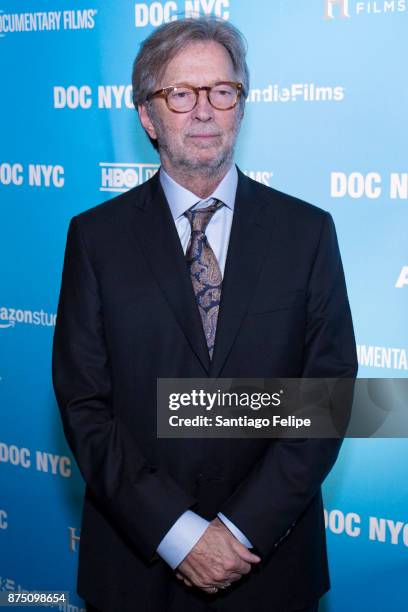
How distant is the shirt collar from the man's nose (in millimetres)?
153

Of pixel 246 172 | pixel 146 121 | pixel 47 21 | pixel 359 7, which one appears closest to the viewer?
pixel 146 121

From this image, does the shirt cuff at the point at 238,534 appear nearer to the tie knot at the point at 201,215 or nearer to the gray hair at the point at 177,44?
the tie knot at the point at 201,215

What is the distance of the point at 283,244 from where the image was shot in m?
1.94

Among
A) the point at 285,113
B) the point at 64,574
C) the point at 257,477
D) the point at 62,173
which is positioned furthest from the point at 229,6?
the point at 64,574

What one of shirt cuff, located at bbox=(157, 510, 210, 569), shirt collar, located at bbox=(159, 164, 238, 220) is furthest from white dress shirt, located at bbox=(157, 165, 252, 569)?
shirt cuff, located at bbox=(157, 510, 210, 569)

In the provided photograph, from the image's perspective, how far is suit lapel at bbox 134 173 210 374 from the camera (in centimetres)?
186

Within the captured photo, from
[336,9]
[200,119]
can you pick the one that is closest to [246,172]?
[336,9]

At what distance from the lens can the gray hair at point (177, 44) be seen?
Answer: 1939mm

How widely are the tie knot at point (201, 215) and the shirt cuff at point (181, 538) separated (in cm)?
65

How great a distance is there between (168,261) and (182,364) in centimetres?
24

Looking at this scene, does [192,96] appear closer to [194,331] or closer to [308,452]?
[194,331]

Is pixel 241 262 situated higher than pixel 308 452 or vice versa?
pixel 241 262

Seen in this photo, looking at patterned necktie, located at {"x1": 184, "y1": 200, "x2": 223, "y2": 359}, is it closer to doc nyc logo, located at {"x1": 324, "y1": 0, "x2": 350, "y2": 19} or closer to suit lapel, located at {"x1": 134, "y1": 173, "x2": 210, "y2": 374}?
suit lapel, located at {"x1": 134, "y1": 173, "x2": 210, "y2": 374}

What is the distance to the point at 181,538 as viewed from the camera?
1.79 meters
